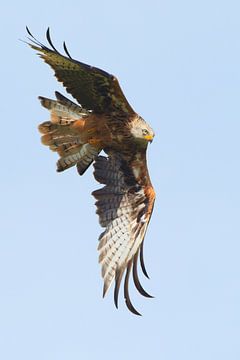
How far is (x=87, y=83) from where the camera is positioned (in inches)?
602

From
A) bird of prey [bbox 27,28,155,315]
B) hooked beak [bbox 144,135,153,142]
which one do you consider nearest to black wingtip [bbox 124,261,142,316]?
bird of prey [bbox 27,28,155,315]

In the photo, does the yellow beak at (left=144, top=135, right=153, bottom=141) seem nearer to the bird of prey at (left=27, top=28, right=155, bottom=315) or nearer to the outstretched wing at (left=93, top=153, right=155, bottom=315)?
the bird of prey at (left=27, top=28, right=155, bottom=315)

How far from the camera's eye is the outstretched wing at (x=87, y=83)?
587 inches

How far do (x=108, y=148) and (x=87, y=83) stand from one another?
1.04 meters

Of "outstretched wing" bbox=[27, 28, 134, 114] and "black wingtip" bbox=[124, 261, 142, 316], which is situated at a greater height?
"outstretched wing" bbox=[27, 28, 134, 114]

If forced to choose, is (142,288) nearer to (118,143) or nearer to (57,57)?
(118,143)

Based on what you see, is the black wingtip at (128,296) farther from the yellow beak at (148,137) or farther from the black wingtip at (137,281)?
the yellow beak at (148,137)

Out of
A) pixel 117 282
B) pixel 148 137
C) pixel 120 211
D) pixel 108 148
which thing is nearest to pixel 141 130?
pixel 148 137

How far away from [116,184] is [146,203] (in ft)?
1.59

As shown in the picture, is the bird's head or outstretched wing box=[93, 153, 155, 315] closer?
the bird's head

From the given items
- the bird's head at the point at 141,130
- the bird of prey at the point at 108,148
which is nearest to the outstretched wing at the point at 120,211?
the bird of prey at the point at 108,148

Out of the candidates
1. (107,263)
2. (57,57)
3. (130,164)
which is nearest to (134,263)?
(107,263)

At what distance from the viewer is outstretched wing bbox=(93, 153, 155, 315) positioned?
15523 mm

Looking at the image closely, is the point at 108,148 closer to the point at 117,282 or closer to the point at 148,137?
the point at 148,137
